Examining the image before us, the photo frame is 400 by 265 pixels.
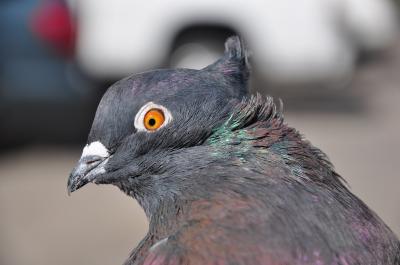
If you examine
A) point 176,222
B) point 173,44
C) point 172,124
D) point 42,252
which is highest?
point 172,124

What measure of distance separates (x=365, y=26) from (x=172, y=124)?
1223cm

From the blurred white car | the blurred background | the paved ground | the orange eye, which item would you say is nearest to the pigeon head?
the orange eye

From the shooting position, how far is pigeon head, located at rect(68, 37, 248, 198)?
3232 millimetres

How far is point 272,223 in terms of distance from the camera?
9.55ft

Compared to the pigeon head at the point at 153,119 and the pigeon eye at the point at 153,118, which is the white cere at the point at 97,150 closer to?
the pigeon head at the point at 153,119

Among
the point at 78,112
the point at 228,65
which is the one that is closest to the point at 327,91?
the point at 78,112

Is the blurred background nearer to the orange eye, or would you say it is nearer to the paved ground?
the paved ground

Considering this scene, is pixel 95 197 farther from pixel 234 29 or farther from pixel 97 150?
pixel 97 150

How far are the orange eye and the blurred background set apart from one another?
20.5ft

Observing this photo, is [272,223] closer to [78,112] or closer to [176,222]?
[176,222]

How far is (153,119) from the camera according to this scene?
3.25 m

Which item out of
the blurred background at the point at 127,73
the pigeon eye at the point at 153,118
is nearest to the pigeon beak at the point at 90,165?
the pigeon eye at the point at 153,118

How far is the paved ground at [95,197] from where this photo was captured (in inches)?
351

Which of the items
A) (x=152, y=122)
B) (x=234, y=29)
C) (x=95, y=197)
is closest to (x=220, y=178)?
(x=152, y=122)
